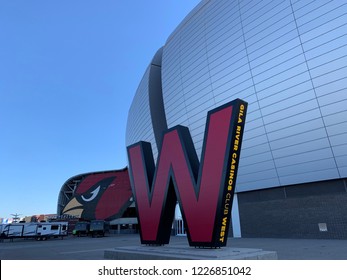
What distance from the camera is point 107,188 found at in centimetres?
8188

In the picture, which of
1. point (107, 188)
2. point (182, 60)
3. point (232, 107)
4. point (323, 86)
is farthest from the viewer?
point (107, 188)

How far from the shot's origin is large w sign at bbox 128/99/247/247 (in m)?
10.6

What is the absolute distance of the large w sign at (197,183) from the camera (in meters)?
10.6

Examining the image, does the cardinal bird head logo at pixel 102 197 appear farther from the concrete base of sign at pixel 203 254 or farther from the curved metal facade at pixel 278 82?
the concrete base of sign at pixel 203 254

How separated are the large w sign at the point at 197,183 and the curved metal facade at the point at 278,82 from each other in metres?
15.1

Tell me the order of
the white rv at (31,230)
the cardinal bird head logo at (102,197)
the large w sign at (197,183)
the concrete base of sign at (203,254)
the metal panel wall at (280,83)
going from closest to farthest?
1. the concrete base of sign at (203,254)
2. the large w sign at (197,183)
3. the metal panel wall at (280,83)
4. the white rv at (31,230)
5. the cardinal bird head logo at (102,197)

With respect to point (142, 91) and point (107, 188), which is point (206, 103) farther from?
point (107, 188)

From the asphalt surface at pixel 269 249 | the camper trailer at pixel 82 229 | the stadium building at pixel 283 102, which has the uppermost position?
the stadium building at pixel 283 102

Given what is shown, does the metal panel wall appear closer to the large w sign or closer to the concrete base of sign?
the large w sign

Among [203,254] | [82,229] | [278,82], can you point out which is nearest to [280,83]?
[278,82]

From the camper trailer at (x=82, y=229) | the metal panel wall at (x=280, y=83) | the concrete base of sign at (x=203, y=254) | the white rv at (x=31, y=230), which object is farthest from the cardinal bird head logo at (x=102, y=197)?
the concrete base of sign at (x=203, y=254)

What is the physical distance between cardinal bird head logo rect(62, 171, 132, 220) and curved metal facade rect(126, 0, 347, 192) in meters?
49.1
